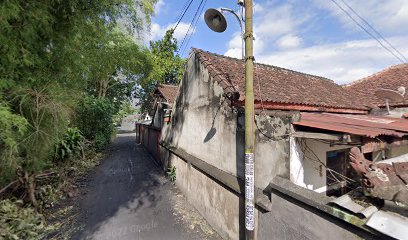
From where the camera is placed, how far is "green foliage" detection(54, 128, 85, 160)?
31.6 ft

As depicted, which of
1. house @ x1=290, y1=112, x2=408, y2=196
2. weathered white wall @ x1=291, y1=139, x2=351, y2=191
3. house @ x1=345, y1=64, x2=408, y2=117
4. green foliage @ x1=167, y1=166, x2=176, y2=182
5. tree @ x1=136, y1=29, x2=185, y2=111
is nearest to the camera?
house @ x1=290, y1=112, x2=408, y2=196

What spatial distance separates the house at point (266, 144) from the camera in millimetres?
3547

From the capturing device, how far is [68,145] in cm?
1029

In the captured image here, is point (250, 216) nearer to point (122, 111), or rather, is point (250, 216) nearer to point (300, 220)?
point (300, 220)

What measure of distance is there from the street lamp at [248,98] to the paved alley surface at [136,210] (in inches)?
92.7

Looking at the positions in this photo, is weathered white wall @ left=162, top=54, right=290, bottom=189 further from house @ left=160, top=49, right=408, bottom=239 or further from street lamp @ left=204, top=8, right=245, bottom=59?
street lamp @ left=204, top=8, right=245, bottom=59

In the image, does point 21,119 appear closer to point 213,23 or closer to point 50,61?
point 50,61

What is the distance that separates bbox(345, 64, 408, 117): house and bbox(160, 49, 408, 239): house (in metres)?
0.72

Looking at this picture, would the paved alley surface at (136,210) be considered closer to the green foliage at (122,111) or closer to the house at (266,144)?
the house at (266,144)

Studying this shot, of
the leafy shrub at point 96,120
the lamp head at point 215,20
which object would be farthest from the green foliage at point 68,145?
the lamp head at point 215,20

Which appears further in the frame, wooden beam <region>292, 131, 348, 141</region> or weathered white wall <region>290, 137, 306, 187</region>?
weathered white wall <region>290, 137, 306, 187</region>

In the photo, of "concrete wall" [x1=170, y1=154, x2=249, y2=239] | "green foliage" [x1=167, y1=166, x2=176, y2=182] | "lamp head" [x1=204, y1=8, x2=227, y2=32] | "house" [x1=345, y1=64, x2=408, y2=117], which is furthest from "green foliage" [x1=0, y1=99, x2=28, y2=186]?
"house" [x1=345, y1=64, x2=408, y2=117]

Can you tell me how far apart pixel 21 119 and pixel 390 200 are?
17.5 ft

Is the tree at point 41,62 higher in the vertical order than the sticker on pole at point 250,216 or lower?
higher
